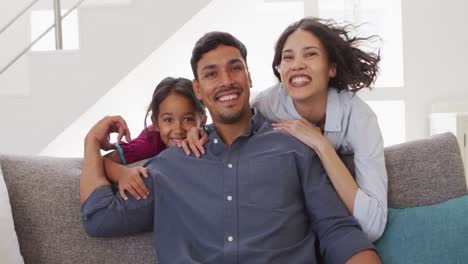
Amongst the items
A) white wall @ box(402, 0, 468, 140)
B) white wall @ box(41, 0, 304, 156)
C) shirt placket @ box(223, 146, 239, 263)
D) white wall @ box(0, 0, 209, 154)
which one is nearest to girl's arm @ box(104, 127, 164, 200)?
shirt placket @ box(223, 146, 239, 263)

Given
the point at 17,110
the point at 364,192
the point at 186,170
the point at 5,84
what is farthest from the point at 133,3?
the point at 364,192

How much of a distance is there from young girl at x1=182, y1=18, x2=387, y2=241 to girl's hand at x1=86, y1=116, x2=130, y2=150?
191mm

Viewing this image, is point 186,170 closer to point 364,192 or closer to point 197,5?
point 364,192

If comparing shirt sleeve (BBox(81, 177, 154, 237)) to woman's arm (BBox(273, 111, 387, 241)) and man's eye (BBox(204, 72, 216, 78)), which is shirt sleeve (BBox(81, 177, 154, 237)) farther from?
woman's arm (BBox(273, 111, 387, 241))

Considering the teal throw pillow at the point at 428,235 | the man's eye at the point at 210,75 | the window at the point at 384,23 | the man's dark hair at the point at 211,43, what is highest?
the window at the point at 384,23

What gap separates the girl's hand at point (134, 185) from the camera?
5.20 feet

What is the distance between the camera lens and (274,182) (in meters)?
1.56

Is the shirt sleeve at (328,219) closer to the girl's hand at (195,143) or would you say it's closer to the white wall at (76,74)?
the girl's hand at (195,143)

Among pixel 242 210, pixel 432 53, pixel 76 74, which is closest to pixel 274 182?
pixel 242 210

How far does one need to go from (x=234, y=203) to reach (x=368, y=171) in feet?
1.23

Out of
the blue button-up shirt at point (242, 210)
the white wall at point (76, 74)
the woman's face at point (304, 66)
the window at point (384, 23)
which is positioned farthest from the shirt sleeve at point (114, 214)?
the window at point (384, 23)

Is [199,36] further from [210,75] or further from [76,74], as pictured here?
[210,75]

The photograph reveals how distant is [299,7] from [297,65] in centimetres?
251

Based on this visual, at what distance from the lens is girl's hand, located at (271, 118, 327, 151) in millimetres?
1567
